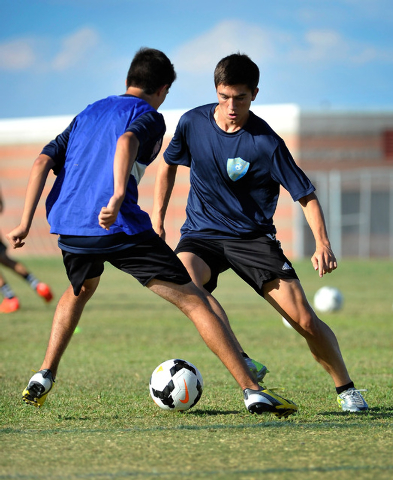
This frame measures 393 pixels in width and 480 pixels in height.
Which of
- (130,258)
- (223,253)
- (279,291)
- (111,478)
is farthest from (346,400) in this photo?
(111,478)

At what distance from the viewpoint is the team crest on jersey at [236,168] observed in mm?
5078

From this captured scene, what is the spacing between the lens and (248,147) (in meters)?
5.05

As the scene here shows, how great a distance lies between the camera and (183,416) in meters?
4.79

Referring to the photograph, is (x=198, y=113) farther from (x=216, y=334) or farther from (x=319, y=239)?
(x=216, y=334)

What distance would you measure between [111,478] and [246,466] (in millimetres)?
597

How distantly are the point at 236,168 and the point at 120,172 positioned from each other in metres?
1.06

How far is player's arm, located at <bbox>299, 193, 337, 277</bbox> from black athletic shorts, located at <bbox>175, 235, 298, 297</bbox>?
0.33 meters

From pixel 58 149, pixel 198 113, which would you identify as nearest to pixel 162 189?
pixel 198 113

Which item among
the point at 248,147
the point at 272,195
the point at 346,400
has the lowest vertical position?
the point at 346,400

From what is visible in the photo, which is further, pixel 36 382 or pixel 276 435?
pixel 36 382

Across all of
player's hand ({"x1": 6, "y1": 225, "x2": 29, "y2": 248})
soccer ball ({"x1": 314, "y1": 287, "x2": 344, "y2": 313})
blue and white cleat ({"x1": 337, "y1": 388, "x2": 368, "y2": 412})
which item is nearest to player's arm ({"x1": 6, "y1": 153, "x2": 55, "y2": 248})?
player's hand ({"x1": 6, "y1": 225, "x2": 29, "y2": 248})

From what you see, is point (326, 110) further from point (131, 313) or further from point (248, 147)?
point (248, 147)

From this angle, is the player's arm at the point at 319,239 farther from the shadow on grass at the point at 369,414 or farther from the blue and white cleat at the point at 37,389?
the blue and white cleat at the point at 37,389

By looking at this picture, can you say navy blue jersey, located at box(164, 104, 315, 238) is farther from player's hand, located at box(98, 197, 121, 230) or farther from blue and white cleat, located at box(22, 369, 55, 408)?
blue and white cleat, located at box(22, 369, 55, 408)
